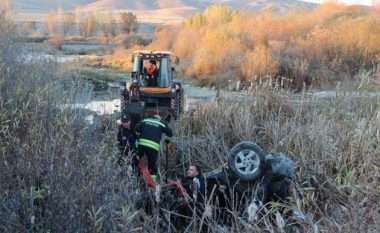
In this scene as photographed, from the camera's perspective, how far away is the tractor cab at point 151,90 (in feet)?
36.8

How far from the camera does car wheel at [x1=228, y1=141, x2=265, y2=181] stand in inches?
235

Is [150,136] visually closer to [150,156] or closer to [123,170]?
[150,156]

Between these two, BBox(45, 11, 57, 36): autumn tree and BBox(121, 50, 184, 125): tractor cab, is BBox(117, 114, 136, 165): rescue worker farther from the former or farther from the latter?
BBox(45, 11, 57, 36): autumn tree

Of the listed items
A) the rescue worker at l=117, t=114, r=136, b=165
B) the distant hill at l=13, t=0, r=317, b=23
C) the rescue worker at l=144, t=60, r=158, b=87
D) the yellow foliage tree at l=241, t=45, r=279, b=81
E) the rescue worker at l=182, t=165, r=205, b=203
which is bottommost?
the yellow foliage tree at l=241, t=45, r=279, b=81

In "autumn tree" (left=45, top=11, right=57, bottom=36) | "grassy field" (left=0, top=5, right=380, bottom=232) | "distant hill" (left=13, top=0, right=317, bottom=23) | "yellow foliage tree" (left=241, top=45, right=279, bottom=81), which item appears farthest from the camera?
"distant hill" (left=13, top=0, right=317, bottom=23)

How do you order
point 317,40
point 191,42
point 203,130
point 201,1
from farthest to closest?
point 201,1
point 191,42
point 317,40
point 203,130

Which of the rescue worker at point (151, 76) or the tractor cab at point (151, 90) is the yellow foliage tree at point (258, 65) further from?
the rescue worker at point (151, 76)

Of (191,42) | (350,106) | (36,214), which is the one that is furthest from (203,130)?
(191,42)

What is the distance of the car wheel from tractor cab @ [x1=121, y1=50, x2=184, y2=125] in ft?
15.7

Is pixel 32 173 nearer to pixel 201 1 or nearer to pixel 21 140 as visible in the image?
pixel 21 140

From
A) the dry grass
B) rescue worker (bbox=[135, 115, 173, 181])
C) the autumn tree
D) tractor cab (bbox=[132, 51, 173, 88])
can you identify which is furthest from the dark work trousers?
the autumn tree

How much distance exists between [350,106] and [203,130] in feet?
8.44

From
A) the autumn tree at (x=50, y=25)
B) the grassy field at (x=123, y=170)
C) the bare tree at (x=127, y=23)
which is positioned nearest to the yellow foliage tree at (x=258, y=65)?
the grassy field at (x=123, y=170)

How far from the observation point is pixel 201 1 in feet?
559
